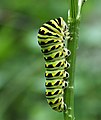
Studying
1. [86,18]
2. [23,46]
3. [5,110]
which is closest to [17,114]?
[5,110]

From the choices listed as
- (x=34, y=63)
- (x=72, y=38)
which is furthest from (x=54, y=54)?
(x=34, y=63)

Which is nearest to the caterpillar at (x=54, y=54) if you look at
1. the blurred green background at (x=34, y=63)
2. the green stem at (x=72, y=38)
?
the green stem at (x=72, y=38)

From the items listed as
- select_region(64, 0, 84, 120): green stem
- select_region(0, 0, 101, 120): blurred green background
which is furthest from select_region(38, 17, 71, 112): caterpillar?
select_region(0, 0, 101, 120): blurred green background

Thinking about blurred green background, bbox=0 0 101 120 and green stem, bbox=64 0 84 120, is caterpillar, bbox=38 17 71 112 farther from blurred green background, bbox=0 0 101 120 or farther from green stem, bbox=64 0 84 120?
blurred green background, bbox=0 0 101 120

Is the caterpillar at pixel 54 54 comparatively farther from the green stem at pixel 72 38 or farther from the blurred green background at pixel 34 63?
the blurred green background at pixel 34 63

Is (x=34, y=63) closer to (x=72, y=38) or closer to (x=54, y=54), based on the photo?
(x=54, y=54)

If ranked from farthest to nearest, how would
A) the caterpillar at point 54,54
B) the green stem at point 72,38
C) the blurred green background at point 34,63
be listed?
the blurred green background at point 34,63
the caterpillar at point 54,54
the green stem at point 72,38
